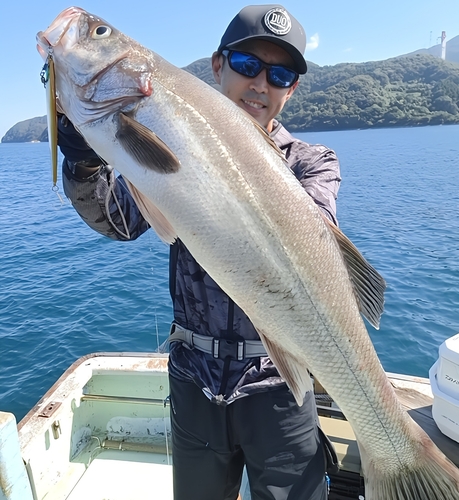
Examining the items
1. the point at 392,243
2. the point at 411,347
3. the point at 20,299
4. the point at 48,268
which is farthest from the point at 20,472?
the point at 392,243

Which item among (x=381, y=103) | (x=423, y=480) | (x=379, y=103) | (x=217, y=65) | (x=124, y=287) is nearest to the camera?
(x=423, y=480)

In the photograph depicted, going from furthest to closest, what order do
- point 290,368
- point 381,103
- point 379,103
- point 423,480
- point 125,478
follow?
point 379,103 → point 381,103 → point 125,478 → point 423,480 → point 290,368

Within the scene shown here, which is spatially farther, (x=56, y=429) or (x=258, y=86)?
(x=56, y=429)

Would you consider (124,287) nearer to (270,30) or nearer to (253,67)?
(253,67)

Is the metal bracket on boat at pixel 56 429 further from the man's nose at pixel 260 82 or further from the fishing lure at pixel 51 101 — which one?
the man's nose at pixel 260 82

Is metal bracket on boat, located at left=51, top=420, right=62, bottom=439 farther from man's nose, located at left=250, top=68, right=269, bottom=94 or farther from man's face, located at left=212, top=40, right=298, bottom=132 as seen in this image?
man's nose, located at left=250, top=68, right=269, bottom=94

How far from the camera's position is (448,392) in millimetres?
3297

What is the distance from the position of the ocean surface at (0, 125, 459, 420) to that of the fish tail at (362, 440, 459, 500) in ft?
17.3

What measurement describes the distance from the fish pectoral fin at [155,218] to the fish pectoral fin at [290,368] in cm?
65

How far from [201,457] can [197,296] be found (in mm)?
926

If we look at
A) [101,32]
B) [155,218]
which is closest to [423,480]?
[155,218]

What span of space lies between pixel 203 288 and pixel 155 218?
62cm

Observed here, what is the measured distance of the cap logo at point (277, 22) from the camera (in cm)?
255

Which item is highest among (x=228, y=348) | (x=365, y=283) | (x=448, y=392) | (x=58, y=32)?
(x=58, y=32)
